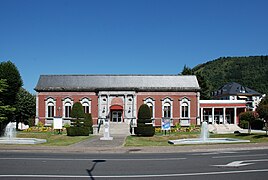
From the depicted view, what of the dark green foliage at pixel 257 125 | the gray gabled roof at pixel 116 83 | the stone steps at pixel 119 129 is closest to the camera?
the stone steps at pixel 119 129

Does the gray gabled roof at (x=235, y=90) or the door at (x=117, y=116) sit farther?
the gray gabled roof at (x=235, y=90)

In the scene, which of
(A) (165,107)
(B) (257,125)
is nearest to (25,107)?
(A) (165,107)

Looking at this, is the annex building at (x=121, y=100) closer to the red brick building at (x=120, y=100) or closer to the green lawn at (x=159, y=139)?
the red brick building at (x=120, y=100)

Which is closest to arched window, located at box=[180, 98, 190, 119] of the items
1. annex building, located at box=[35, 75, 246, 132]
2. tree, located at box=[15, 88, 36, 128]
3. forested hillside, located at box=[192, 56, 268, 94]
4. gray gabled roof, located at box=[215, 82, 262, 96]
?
annex building, located at box=[35, 75, 246, 132]

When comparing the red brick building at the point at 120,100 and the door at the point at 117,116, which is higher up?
the red brick building at the point at 120,100

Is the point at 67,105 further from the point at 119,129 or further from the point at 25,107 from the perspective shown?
the point at 119,129

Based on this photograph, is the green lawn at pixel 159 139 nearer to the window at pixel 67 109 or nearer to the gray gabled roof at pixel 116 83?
Answer: the gray gabled roof at pixel 116 83

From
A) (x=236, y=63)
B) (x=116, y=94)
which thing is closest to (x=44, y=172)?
(x=116, y=94)

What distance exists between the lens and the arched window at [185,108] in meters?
56.1

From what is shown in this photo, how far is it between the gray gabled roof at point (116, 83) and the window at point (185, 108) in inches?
81.1

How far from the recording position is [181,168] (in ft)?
42.3

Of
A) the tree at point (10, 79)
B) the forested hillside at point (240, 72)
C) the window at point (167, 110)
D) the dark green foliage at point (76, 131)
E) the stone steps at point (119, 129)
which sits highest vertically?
the forested hillside at point (240, 72)

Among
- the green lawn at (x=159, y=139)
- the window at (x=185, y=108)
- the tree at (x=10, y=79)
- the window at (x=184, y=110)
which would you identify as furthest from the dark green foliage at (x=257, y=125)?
the tree at (x=10, y=79)

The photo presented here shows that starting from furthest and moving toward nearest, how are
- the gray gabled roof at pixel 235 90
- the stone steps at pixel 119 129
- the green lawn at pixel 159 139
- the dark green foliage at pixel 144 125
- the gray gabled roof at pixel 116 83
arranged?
the gray gabled roof at pixel 235 90 → the gray gabled roof at pixel 116 83 → the stone steps at pixel 119 129 → the dark green foliage at pixel 144 125 → the green lawn at pixel 159 139
